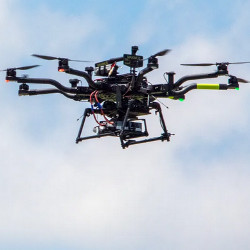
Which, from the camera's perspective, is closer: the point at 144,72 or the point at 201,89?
the point at 144,72

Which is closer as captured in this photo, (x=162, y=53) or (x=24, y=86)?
(x=162, y=53)

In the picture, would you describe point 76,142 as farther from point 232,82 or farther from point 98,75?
point 232,82

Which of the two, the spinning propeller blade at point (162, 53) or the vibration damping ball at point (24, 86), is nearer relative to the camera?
the spinning propeller blade at point (162, 53)

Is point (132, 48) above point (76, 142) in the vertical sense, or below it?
above

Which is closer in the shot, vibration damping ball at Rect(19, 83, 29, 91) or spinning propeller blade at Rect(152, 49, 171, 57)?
spinning propeller blade at Rect(152, 49, 171, 57)

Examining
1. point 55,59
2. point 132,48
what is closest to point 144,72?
point 132,48

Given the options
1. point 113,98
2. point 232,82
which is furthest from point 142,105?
point 232,82
